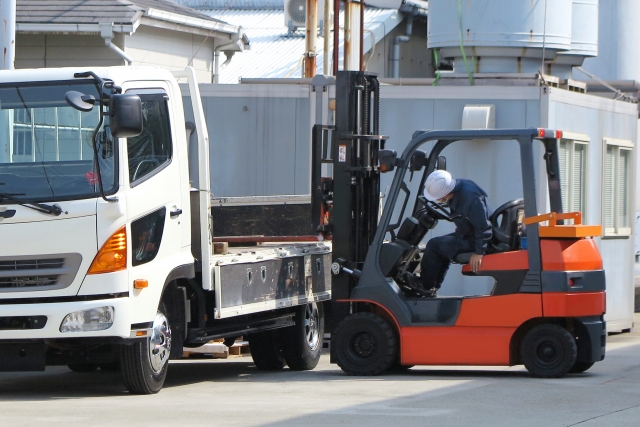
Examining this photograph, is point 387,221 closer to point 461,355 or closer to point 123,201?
point 461,355

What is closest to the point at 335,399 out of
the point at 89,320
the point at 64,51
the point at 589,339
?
the point at 89,320

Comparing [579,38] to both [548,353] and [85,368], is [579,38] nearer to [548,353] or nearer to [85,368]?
[548,353]

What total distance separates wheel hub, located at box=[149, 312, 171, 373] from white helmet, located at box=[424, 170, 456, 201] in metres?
2.54

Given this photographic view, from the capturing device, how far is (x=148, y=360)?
9828 mm

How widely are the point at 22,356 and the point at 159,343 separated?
43.0 inches

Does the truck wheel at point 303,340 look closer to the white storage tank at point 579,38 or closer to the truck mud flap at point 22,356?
the truck mud flap at point 22,356

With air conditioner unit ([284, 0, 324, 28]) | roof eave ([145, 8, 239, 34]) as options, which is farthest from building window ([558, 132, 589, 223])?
air conditioner unit ([284, 0, 324, 28])

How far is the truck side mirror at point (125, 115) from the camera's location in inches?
360

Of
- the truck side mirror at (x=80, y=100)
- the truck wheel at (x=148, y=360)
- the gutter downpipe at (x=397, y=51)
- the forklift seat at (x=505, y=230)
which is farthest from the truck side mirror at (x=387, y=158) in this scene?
the gutter downpipe at (x=397, y=51)

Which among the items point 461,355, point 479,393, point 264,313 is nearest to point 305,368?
point 264,313

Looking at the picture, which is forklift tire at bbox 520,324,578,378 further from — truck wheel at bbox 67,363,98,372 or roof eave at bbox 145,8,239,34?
roof eave at bbox 145,8,239,34

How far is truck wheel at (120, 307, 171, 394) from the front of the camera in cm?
970

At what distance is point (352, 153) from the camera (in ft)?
38.2

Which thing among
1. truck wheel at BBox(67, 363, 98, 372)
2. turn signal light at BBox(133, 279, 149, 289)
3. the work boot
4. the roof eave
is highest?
the roof eave
